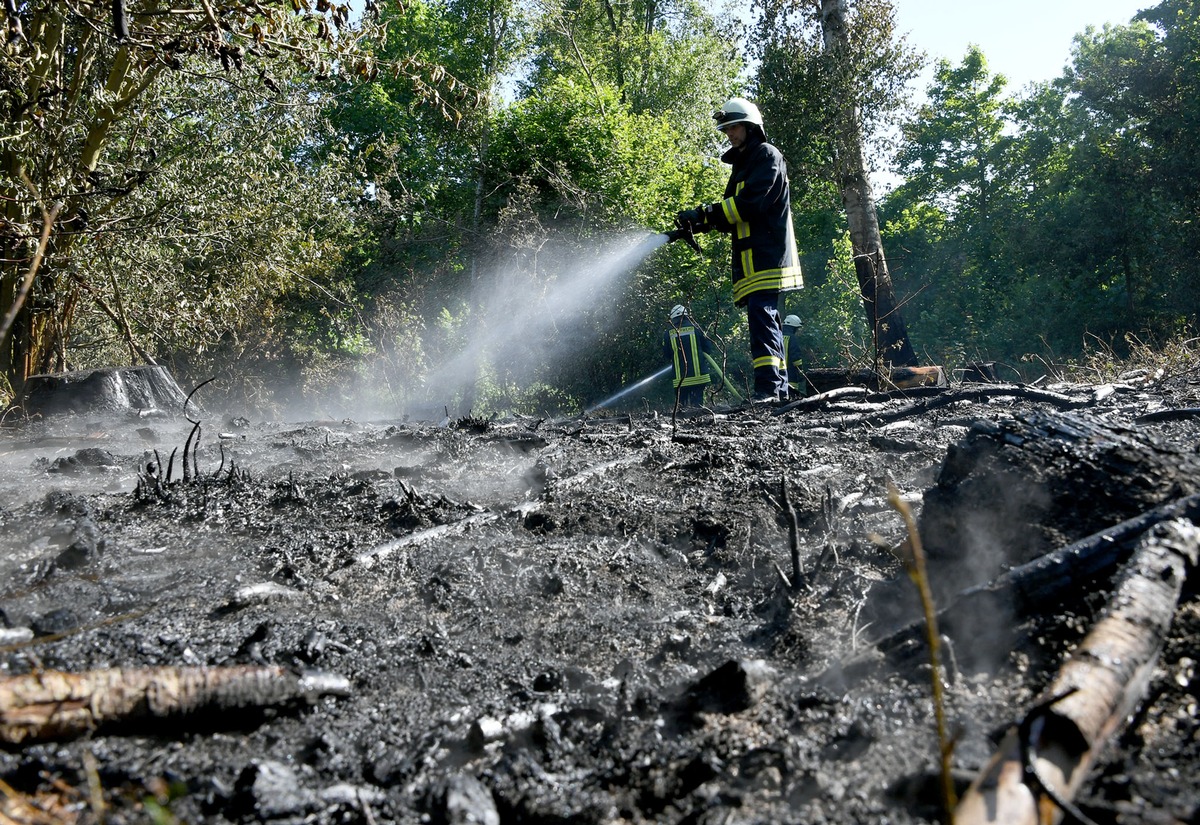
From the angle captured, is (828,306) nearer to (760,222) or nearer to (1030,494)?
(760,222)

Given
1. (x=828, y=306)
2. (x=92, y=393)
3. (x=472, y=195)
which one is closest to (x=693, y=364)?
(x=92, y=393)

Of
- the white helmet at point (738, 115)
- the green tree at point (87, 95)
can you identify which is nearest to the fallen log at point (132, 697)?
the green tree at point (87, 95)

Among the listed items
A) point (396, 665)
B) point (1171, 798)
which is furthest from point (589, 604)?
point (1171, 798)

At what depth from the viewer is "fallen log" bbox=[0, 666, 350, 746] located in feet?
5.60

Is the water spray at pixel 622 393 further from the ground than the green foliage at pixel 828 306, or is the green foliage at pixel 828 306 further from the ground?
the green foliage at pixel 828 306

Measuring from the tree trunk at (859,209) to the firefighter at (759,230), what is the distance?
149 inches

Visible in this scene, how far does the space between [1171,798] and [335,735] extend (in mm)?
1771

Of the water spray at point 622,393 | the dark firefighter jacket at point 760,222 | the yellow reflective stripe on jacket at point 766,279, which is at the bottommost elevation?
the water spray at point 622,393

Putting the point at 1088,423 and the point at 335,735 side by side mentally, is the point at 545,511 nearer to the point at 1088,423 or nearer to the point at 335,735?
the point at 335,735

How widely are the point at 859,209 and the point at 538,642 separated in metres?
10.5

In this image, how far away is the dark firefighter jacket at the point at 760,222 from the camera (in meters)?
7.24

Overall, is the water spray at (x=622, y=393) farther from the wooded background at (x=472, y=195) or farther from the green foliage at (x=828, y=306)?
the green foliage at (x=828, y=306)

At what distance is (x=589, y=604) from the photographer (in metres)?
2.82

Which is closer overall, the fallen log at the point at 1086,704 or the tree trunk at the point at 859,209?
the fallen log at the point at 1086,704
